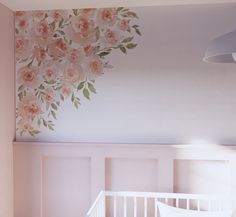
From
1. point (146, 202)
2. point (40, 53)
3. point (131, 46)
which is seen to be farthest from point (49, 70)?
point (146, 202)

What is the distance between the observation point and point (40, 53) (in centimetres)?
241

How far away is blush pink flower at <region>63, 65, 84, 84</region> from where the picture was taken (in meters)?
2.39

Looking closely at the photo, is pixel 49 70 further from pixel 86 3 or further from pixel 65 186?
pixel 65 186

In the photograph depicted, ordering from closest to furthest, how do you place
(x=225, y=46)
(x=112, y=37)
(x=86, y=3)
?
(x=225, y=46)
(x=86, y=3)
(x=112, y=37)

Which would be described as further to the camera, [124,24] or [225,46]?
[124,24]

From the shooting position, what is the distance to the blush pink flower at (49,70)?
94.7 inches

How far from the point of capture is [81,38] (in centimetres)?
238

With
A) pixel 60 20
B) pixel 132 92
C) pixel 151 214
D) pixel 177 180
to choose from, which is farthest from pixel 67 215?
pixel 60 20

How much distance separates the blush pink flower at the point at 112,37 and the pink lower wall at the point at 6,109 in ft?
2.27

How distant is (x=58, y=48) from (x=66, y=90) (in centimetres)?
31

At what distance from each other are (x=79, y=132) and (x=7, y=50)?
0.77 meters

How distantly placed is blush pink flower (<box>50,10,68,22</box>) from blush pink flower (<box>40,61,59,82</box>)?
0.32m

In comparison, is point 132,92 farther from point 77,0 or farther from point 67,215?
point 67,215

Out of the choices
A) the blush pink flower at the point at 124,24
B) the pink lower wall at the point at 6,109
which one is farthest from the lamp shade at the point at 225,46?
the pink lower wall at the point at 6,109
